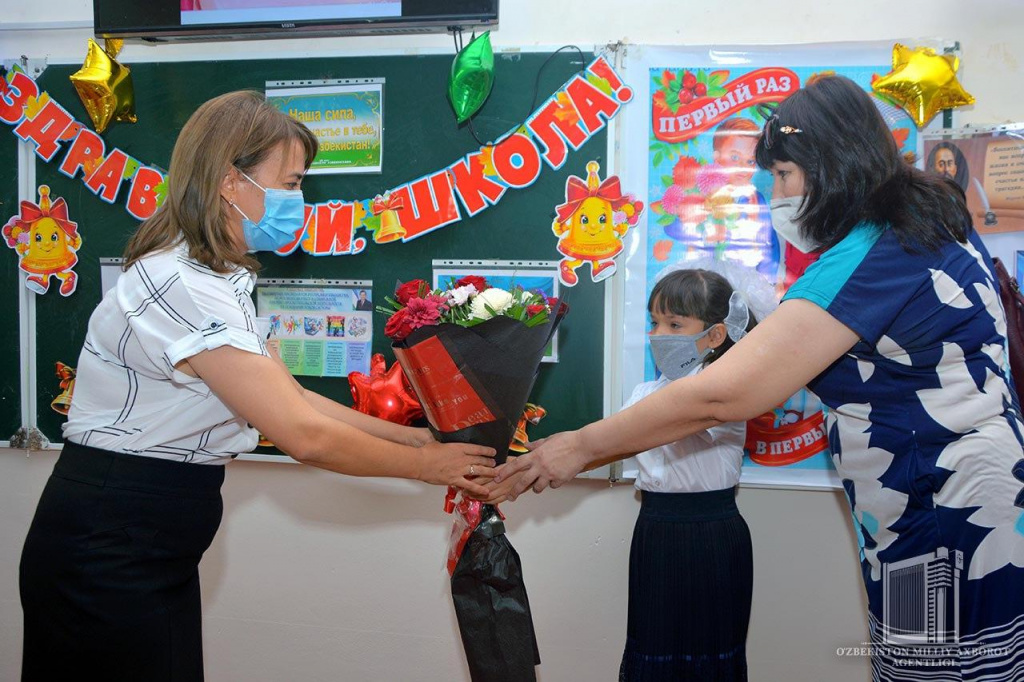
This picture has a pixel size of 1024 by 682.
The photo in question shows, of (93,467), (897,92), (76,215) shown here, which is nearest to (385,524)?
(93,467)

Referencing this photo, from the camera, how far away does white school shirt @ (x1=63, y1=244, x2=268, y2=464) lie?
1.37 meters

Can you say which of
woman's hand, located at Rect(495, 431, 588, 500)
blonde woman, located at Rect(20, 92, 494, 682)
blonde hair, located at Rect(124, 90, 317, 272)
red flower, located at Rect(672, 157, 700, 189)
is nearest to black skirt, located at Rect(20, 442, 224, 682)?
blonde woman, located at Rect(20, 92, 494, 682)

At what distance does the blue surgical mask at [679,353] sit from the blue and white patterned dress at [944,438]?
606 millimetres

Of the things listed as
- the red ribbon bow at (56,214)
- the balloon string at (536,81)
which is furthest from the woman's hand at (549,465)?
the red ribbon bow at (56,214)

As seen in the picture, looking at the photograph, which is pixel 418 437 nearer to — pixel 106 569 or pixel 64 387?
pixel 106 569

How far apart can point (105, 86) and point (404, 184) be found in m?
0.95

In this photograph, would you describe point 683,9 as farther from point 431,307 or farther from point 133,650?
point 133,650

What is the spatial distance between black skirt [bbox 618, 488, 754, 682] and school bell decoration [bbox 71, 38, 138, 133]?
2.03m

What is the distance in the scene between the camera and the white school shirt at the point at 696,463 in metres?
2.08

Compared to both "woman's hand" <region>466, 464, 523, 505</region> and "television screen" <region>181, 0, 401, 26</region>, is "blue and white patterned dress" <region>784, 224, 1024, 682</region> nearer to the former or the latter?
"woman's hand" <region>466, 464, 523, 505</region>

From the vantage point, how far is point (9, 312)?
2658 mm

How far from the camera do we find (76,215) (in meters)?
2.62

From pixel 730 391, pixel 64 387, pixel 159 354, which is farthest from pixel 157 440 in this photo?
pixel 64 387

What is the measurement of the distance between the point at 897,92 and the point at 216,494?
2.01m
